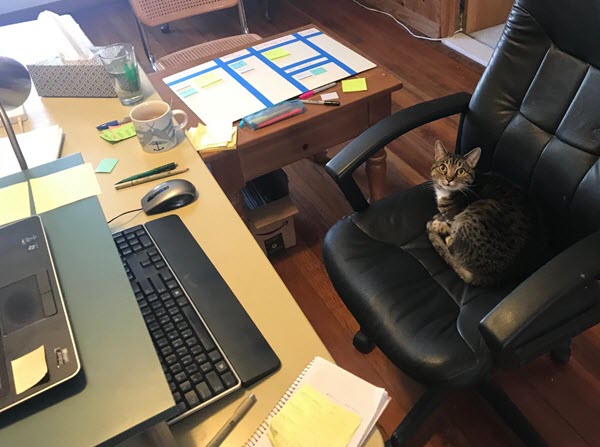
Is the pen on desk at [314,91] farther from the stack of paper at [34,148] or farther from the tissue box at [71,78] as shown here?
the stack of paper at [34,148]

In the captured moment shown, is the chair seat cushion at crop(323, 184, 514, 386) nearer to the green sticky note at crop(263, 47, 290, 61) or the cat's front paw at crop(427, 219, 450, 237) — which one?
the cat's front paw at crop(427, 219, 450, 237)

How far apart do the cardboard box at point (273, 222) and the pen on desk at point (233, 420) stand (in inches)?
43.4

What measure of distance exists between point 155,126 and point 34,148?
13.1 inches

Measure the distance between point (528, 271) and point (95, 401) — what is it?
970mm

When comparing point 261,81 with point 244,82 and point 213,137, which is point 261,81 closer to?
point 244,82

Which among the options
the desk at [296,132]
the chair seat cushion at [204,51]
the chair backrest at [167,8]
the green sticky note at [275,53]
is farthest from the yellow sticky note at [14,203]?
the chair backrest at [167,8]

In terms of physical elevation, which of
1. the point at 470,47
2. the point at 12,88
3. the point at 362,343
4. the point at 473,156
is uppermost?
the point at 12,88

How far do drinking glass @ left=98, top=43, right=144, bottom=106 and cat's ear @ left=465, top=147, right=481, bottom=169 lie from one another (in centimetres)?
90

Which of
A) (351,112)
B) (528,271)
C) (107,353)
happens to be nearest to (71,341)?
(107,353)

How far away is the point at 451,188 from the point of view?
4.72 ft

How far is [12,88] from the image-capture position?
3.70 ft

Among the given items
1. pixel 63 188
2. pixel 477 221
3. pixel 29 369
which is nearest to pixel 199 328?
pixel 29 369

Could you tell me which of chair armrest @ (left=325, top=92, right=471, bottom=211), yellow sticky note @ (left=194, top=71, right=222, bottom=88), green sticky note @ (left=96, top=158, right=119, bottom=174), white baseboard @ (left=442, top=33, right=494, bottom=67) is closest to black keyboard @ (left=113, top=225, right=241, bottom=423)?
green sticky note @ (left=96, top=158, right=119, bottom=174)

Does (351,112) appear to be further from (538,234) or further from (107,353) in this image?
(107,353)
